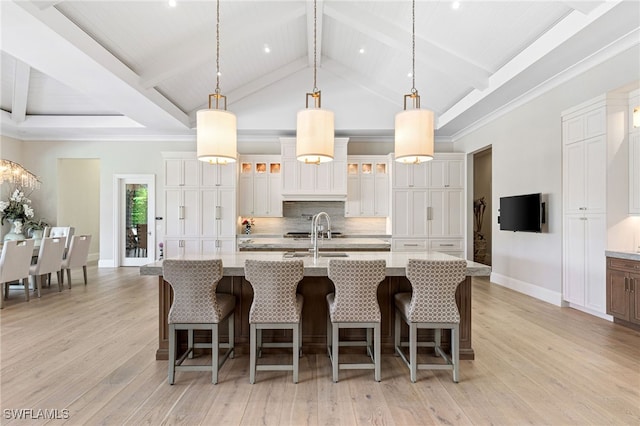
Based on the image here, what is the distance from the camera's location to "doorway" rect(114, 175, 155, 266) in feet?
27.1

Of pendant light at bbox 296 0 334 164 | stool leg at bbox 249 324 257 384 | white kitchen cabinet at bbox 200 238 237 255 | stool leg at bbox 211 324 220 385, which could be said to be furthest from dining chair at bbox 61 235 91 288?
pendant light at bbox 296 0 334 164

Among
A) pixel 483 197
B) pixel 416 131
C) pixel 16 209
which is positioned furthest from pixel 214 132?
pixel 483 197

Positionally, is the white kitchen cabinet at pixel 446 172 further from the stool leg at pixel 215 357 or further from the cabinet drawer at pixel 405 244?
the stool leg at pixel 215 357

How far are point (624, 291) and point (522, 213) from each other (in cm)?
188

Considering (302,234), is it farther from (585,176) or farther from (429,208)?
(585,176)

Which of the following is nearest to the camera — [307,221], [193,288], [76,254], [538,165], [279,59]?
[193,288]

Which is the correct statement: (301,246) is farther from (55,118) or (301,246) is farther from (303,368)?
(55,118)

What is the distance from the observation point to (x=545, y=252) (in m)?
5.16

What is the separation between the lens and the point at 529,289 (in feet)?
18.1

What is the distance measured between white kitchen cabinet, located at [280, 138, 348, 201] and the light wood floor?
13.2 feet

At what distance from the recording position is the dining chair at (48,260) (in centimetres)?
540

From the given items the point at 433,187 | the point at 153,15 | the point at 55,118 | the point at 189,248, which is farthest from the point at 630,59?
the point at 55,118

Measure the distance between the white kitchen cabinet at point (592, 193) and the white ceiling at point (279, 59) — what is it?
2.20ft

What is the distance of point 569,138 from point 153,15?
18.0 ft
